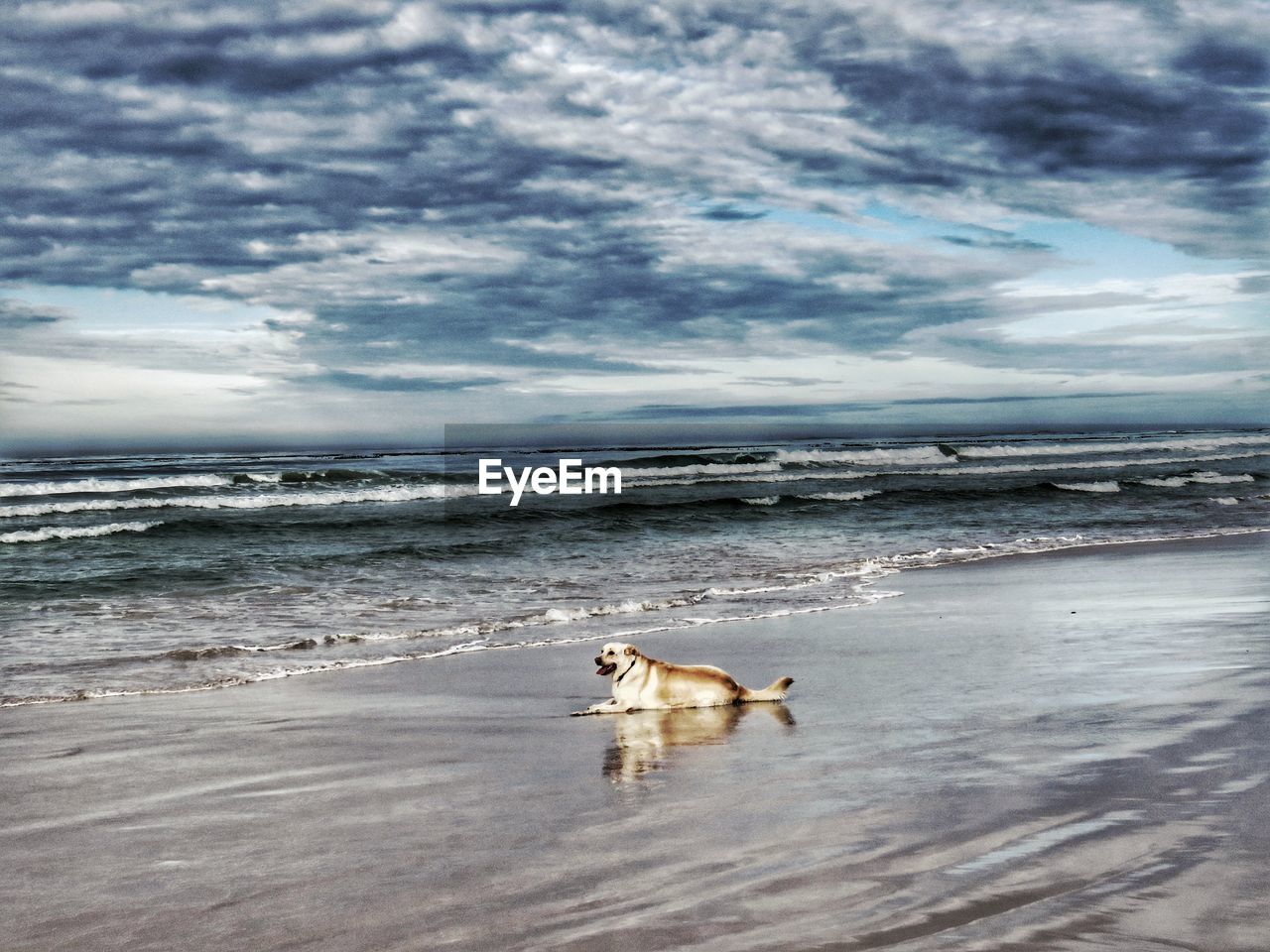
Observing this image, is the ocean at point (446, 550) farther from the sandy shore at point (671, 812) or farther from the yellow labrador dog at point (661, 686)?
the yellow labrador dog at point (661, 686)

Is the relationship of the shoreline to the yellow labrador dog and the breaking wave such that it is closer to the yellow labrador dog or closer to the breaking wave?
the yellow labrador dog

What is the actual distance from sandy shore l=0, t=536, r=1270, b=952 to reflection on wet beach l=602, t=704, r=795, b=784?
0.03 meters

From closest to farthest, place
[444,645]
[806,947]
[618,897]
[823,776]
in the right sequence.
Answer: [806,947]
[618,897]
[823,776]
[444,645]

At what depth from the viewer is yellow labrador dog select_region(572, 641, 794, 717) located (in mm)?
6621

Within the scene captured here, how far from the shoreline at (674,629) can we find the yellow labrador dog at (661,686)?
276 centimetres

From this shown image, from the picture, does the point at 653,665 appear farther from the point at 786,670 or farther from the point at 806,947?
the point at 806,947

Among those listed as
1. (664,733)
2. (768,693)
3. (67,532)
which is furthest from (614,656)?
(67,532)

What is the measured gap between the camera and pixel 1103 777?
4.48 m

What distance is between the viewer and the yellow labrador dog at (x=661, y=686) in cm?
662

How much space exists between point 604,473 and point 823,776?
3418 cm

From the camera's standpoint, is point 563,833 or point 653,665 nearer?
point 563,833

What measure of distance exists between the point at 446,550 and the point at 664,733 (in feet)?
40.3

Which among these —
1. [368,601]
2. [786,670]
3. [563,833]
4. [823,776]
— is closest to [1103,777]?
[823,776]

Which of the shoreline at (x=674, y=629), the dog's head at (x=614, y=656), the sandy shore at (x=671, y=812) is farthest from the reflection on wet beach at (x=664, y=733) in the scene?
the shoreline at (x=674, y=629)
